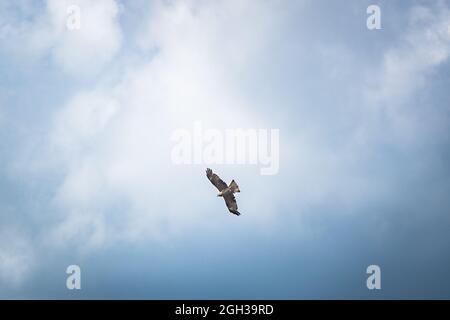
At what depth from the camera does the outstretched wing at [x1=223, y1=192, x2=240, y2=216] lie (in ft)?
142

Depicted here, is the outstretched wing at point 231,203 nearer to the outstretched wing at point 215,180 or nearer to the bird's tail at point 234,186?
the bird's tail at point 234,186

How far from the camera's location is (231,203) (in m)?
43.8

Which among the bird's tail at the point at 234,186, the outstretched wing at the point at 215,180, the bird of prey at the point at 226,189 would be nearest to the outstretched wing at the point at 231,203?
the bird of prey at the point at 226,189

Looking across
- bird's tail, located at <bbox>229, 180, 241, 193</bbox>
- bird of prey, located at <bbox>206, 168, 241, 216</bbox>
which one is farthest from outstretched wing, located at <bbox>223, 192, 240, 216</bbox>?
bird's tail, located at <bbox>229, 180, 241, 193</bbox>

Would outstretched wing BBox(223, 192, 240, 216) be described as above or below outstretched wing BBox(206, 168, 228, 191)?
below

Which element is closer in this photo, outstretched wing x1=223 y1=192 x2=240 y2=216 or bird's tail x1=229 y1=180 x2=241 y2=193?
bird's tail x1=229 y1=180 x2=241 y2=193

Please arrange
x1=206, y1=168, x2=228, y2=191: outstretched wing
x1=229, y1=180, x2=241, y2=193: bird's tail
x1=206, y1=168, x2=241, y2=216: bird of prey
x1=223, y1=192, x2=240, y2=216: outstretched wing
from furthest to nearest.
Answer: x1=223, y1=192, x2=240, y2=216: outstretched wing
x1=229, y1=180, x2=241, y2=193: bird's tail
x1=206, y1=168, x2=241, y2=216: bird of prey
x1=206, y1=168, x2=228, y2=191: outstretched wing

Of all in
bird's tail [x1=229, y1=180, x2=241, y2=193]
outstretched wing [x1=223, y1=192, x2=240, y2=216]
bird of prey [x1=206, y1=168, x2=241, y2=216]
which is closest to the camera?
bird of prey [x1=206, y1=168, x2=241, y2=216]

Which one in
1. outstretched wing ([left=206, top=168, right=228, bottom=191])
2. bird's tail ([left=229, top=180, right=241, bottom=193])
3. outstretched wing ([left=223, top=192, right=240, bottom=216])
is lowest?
outstretched wing ([left=223, top=192, right=240, bottom=216])

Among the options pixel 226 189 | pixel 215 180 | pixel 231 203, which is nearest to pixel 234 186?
pixel 226 189

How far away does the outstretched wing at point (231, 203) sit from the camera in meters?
43.2

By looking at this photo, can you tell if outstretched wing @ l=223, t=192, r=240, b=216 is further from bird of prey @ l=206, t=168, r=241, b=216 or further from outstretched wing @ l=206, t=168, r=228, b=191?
outstretched wing @ l=206, t=168, r=228, b=191
